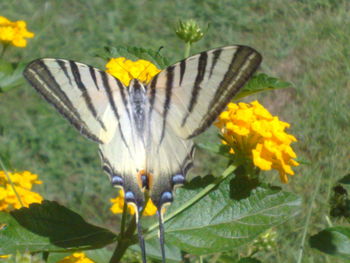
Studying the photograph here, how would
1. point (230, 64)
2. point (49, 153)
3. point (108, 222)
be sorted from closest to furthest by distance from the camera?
1. point (230, 64)
2. point (108, 222)
3. point (49, 153)

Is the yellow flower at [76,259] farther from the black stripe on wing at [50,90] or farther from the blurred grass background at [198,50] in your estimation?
the blurred grass background at [198,50]

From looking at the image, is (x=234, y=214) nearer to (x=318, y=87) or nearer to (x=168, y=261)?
(x=168, y=261)

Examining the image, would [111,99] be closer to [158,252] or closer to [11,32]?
[158,252]

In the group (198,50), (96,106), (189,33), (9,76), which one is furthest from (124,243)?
(198,50)

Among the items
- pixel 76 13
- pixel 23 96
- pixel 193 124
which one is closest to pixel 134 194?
pixel 193 124

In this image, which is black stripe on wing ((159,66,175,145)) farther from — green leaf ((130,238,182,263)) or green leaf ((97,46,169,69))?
green leaf ((130,238,182,263))

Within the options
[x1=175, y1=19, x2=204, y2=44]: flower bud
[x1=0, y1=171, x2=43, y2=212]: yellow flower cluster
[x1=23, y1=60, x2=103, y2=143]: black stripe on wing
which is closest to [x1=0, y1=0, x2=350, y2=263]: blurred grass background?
[x1=0, y1=171, x2=43, y2=212]: yellow flower cluster
